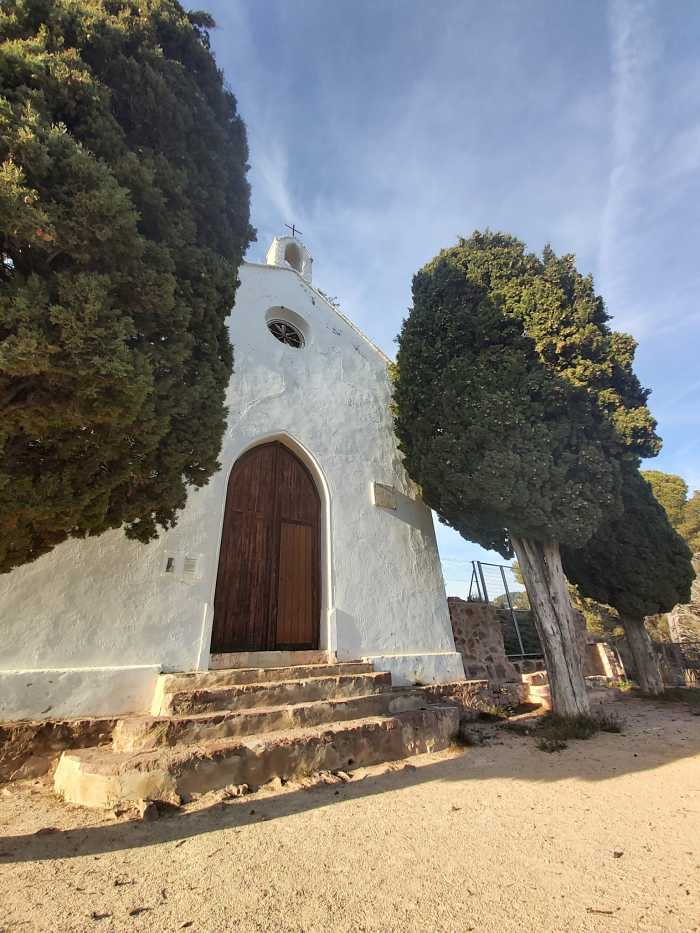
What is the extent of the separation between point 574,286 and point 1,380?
787 cm

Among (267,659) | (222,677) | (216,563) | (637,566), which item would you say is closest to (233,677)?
A: (222,677)

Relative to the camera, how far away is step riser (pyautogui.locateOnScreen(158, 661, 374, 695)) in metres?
4.08

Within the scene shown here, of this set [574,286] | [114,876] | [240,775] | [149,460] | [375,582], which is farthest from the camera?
[574,286]

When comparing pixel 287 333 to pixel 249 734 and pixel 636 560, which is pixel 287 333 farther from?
pixel 636 560

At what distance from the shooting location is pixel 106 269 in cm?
294

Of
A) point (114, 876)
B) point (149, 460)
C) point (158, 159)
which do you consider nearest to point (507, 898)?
point (114, 876)

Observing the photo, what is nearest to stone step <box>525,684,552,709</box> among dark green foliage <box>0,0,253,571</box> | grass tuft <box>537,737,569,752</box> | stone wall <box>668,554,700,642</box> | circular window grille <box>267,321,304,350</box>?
grass tuft <box>537,737,569,752</box>

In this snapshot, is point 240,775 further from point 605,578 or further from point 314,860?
point 605,578

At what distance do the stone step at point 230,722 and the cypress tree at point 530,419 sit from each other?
3.18 m

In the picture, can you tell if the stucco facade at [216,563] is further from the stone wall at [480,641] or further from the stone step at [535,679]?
the stone step at [535,679]

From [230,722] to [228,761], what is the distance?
1.37 ft

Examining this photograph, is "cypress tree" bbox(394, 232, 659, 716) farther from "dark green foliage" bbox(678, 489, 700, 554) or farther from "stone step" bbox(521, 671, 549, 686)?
"dark green foliage" bbox(678, 489, 700, 554)

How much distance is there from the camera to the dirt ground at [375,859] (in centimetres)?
179

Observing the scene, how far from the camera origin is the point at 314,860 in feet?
7.41
